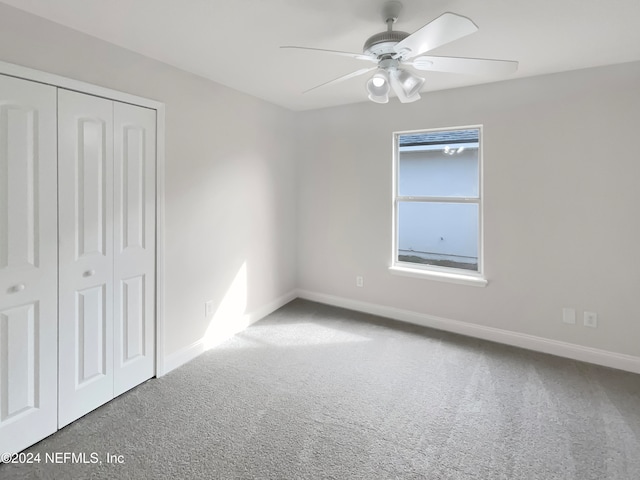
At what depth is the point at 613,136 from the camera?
2721 millimetres

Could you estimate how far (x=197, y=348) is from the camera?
9.93 feet

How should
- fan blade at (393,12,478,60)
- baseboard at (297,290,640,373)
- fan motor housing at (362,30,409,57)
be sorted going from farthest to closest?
1. baseboard at (297,290,640,373)
2. fan motor housing at (362,30,409,57)
3. fan blade at (393,12,478,60)

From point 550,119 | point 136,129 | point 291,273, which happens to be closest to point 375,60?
point 136,129

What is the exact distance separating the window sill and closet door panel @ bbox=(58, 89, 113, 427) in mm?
2794

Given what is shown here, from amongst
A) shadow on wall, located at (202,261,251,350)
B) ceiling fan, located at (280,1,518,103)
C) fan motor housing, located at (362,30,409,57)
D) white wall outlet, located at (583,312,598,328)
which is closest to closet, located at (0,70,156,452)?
shadow on wall, located at (202,261,251,350)

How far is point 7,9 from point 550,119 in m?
3.86

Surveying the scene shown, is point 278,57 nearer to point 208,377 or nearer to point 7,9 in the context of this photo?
point 7,9

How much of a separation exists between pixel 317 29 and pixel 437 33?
2.97 ft

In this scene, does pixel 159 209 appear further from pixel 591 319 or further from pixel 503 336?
pixel 591 319

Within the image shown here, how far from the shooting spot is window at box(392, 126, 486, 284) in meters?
3.47

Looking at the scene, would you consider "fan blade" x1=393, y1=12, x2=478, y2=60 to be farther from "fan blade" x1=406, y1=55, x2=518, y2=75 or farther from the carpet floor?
the carpet floor

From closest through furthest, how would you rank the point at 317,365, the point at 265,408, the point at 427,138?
the point at 265,408, the point at 317,365, the point at 427,138

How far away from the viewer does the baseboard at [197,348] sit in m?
2.78

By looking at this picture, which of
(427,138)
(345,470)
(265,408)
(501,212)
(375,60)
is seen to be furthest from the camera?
(427,138)
